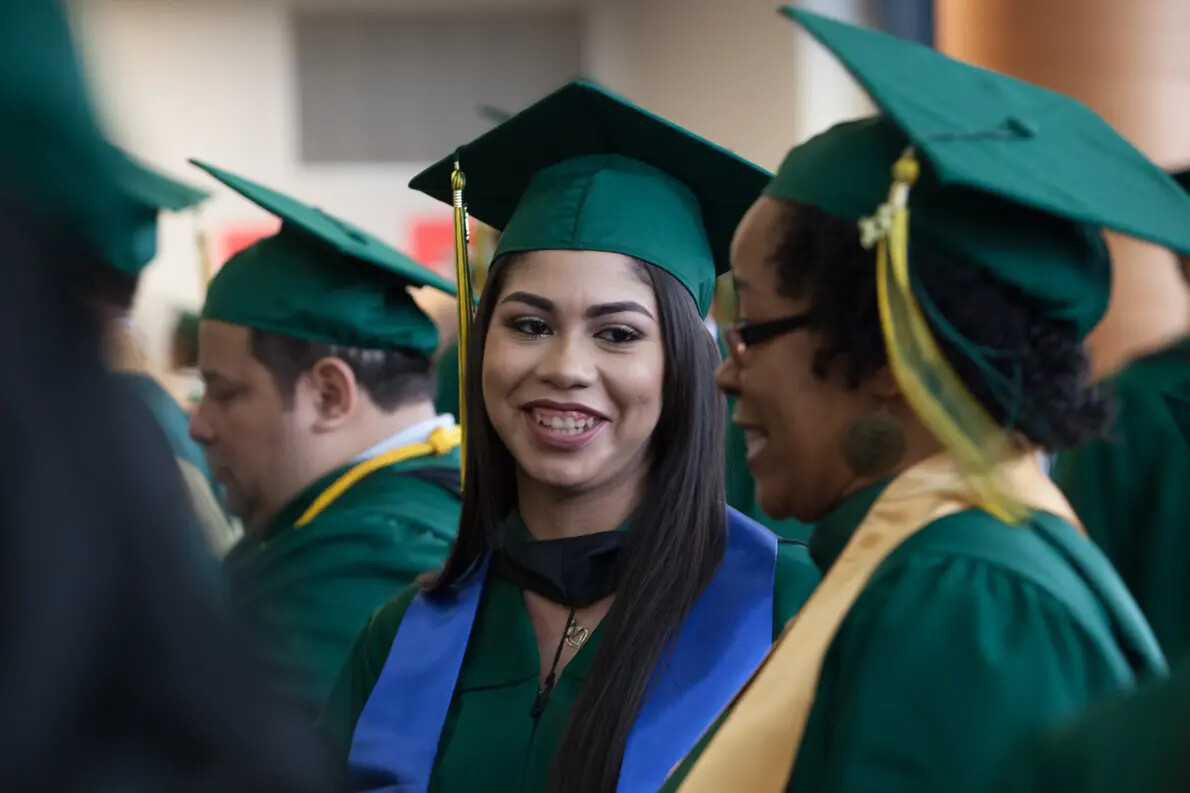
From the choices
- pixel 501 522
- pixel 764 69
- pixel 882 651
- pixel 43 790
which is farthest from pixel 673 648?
pixel 764 69

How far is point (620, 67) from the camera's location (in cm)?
1020

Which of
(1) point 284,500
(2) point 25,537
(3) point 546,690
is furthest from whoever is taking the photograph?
(1) point 284,500

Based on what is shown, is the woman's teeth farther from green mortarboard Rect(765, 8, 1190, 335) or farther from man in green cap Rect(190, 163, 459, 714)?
man in green cap Rect(190, 163, 459, 714)

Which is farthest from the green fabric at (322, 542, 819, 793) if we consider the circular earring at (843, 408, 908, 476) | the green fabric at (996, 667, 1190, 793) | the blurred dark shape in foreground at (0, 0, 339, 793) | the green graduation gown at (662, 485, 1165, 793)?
the blurred dark shape in foreground at (0, 0, 339, 793)

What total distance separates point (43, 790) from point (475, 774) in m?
1.55

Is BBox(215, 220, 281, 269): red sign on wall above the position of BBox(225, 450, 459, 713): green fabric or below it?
above

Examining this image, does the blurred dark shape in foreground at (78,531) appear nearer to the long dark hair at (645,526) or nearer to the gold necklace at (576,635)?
the long dark hair at (645,526)

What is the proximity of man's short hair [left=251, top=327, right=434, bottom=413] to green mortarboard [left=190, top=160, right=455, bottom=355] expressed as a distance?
0.7 inches

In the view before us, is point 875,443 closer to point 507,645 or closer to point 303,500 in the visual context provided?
point 507,645

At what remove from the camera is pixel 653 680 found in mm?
2229

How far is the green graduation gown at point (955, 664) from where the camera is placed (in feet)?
4.43

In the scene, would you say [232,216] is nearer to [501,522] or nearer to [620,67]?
[620,67]

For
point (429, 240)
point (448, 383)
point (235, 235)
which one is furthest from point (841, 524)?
point (429, 240)

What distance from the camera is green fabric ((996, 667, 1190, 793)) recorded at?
88 cm
